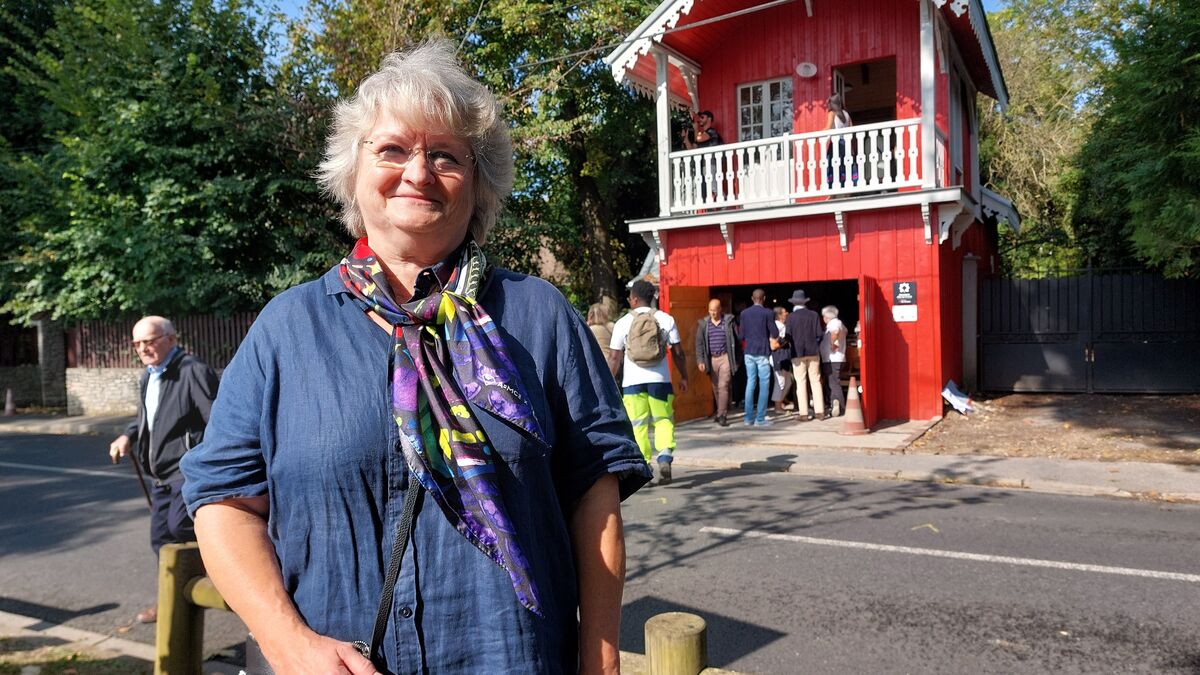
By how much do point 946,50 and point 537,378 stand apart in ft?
43.8

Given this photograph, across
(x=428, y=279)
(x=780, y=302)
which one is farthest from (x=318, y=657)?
(x=780, y=302)

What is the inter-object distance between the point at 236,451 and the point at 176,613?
1.35 metres

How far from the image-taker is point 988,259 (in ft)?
58.1

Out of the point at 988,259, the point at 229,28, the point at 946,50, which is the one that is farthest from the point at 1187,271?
the point at 229,28

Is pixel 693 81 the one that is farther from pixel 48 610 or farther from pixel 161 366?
pixel 48 610

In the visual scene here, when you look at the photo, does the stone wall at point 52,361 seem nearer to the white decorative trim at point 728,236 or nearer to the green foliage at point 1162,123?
the white decorative trim at point 728,236

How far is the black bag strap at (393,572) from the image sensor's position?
1.44 m

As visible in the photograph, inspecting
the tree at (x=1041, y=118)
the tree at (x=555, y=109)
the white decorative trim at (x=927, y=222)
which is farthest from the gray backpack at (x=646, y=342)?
the tree at (x=1041, y=118)

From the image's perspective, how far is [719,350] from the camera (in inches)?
477

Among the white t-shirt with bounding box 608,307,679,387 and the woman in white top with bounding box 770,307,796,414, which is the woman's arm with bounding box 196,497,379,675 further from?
the woman in white top with bounding box 770,307,796,414

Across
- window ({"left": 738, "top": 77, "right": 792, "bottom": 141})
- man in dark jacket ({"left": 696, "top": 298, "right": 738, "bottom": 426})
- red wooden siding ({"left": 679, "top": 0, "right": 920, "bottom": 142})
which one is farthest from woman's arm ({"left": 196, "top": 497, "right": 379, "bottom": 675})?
window ({"left": 738, "top": 77, "right": 792, "bottom": 141})

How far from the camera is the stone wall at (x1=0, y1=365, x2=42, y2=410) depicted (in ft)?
67.6

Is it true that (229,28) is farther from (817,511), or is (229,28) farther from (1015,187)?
(1015,187)

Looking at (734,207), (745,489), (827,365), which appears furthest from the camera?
(734,207)
